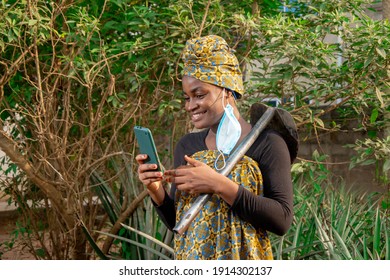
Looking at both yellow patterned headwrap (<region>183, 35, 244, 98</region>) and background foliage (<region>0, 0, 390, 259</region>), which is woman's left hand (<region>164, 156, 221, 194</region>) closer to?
yellow patterned headwrap (<region>183, 35, 244, 98</region>)

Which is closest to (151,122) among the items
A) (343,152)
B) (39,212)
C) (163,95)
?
(163,95)

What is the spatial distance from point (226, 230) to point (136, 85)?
Answer: 2783 mm

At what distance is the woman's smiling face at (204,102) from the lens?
2.47 meters

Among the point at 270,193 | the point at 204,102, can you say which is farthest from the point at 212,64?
the point at 270,193

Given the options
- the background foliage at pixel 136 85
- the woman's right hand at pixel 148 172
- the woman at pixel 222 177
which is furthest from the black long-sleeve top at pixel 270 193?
the background foliage at pixel 136 85

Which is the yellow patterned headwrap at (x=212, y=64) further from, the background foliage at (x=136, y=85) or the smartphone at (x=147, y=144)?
the background foliage at (x=136, y=85)

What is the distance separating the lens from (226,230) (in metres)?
2.38

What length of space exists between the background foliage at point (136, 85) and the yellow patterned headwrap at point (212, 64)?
205 centimetres

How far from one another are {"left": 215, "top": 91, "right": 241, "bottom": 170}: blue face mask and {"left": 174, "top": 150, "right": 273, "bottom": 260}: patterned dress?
0.21 feet

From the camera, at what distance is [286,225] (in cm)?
240

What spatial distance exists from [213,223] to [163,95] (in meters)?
3.08

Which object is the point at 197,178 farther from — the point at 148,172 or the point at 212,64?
the point at 212,64

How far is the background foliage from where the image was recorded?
4.77 meters

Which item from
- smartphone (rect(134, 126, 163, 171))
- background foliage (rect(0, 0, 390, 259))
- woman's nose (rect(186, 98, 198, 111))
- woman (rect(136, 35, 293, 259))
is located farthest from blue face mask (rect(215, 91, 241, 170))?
background foliage (rect(0, 0, 390, 259))
